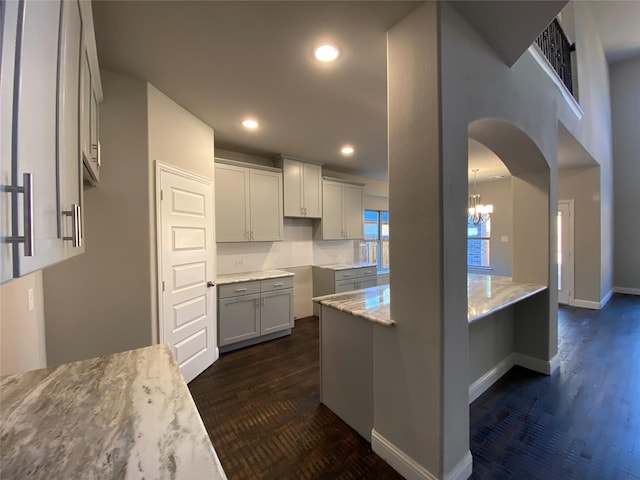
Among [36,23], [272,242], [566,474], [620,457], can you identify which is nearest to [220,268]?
[272,242]

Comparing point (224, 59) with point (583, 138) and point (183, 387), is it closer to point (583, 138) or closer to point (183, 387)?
point (183, 387)

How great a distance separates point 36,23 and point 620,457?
3.30 meters

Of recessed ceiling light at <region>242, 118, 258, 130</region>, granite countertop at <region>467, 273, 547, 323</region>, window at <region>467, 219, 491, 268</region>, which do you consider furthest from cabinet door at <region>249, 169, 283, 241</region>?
window at <region>467, 219, 491, 268</region>

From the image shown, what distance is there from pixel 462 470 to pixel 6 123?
7.49 ft

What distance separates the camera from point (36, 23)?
2.07 feet

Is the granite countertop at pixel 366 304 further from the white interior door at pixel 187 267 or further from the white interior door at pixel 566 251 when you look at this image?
the white interior door at pixel 566 251

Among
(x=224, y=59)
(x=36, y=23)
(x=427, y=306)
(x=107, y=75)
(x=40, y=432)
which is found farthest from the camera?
(x=107, y=75)

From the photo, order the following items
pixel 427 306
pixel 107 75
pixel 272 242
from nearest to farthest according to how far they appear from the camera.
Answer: pixel 427 306 < pixel 107 75 < pixel 272 242

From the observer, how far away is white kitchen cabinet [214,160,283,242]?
11.5 ft

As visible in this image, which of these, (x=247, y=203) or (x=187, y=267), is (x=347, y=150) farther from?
(x=187, y=267)

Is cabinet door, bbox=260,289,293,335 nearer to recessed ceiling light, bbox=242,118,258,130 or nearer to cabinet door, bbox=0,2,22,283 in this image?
recessed ceiling light, bbox=242,118,258,130

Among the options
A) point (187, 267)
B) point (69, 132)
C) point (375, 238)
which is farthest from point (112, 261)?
point (375, 238)

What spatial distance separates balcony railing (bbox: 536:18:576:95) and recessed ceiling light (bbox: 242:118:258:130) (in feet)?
9.88

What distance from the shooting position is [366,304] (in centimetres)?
204
